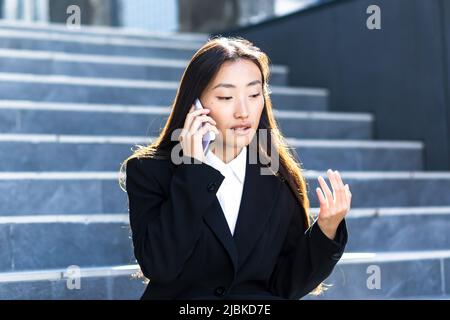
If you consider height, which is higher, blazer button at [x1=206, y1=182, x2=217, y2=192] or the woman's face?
the woman's face

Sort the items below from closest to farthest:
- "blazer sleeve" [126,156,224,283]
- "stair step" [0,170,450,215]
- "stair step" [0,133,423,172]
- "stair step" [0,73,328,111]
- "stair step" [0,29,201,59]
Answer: "blazer sleeve" [126,156,224,283], "stair step" [0,170,450,215], "stair step" [0,133,423,172], "stair step" [0,73,328,111], "stair step" [0,29,201,59]

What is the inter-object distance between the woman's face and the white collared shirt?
83 mm

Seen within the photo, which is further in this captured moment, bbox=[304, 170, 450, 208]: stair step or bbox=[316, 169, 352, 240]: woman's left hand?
bbox=[304, 170, 450, 208]: stair step

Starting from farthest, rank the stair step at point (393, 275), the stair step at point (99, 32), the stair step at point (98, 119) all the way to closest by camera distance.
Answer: the stair step at point (99, 32) → the stair step at point (98, 119) → the stair step at point (393, 275)

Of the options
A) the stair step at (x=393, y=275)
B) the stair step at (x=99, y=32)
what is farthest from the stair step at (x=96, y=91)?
the stair step at (x=393, y=275)

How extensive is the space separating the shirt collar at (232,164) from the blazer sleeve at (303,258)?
0.25 meters

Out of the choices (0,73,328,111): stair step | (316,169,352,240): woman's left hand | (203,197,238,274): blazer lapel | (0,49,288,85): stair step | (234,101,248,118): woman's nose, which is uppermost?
(0,49,288,85): stair step

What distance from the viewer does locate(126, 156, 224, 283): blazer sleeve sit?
2682 millimetres

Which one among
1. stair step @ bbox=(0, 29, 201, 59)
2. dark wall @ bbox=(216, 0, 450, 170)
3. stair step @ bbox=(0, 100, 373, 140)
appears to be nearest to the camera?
stair step @ bbox=(0, 100, 373, 140)

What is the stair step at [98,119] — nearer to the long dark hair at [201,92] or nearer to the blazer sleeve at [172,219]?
the long dark hair at [201,92]

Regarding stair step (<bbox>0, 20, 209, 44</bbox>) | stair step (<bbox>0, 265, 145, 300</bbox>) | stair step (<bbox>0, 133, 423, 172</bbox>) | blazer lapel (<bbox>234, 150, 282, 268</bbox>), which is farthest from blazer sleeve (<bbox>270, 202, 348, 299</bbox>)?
stair step (<bbox>0, 20, 209, 44</bbox>)

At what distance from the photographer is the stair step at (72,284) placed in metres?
3.62

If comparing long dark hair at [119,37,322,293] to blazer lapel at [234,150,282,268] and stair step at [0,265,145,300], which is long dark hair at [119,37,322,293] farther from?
stair step at [0,265,145,300]

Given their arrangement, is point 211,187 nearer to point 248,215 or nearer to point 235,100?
point 248,215
